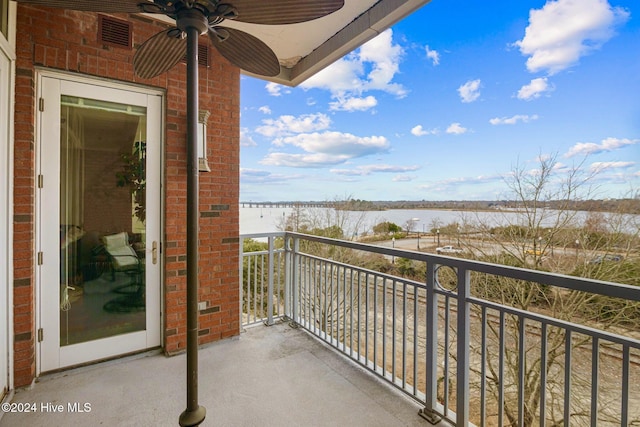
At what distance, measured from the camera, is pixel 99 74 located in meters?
2.37

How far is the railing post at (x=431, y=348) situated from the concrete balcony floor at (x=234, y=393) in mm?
88

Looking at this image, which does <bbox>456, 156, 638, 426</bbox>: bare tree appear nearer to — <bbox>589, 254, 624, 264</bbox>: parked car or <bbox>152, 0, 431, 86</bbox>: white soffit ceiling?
<bbox>589, 254, 624, 264</bbox>: parked car

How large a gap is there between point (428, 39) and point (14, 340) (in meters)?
11.6

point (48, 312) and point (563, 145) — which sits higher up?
point (563, 145)

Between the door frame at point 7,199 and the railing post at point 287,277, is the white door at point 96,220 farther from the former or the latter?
the railing post at point 287,277

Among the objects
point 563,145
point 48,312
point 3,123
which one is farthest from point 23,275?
point 563,145

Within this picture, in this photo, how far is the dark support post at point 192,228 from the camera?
30.8 inches

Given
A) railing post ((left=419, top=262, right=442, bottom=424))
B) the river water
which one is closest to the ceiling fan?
railing post ((left=419, top=262, right=442, bottom=424))

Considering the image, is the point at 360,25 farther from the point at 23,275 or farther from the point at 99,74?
the point at 23,275

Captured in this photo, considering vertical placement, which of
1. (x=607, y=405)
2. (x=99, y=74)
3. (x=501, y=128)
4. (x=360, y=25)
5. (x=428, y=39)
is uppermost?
(x=428, y=39)

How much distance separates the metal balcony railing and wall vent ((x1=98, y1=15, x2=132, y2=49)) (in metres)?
2.00

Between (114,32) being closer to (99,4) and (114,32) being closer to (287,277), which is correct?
(99,4)

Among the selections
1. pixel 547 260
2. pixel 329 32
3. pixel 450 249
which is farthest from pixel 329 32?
pixel 547 260

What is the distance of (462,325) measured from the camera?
5.82 feet
